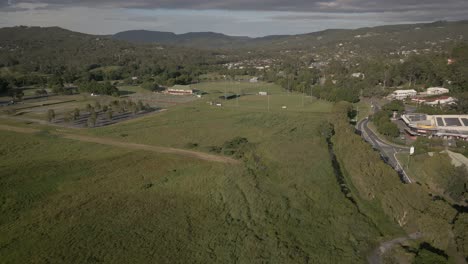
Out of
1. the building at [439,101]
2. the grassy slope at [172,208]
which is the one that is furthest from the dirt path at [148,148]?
the building at [439,101]

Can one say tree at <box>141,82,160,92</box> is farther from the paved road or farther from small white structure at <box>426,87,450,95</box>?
small white structure at <box>426,87,450,95</box>

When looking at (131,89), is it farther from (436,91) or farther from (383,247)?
(383,247)

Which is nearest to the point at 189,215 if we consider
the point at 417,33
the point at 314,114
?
the point at 314,114

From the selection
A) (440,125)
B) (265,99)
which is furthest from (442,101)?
(265,99)

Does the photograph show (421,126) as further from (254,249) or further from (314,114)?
(254,249)

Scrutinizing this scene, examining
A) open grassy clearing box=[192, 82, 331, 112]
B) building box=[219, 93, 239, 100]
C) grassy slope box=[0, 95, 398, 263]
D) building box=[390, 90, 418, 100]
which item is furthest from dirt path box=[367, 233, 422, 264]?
building box=[390, 90, 418, 100]

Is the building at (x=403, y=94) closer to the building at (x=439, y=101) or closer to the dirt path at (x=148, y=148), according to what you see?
the building at (x=439, y=101)
